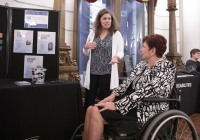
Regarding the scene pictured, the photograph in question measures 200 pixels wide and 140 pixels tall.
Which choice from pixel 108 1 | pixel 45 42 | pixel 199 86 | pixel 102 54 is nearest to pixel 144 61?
pixel 102 54

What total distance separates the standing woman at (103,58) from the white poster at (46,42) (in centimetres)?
26

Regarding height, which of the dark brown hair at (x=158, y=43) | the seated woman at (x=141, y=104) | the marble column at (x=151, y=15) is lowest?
the seated woman at (x=141, y=104)

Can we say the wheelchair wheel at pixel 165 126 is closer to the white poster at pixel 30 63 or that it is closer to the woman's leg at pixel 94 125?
the woman's leg at pixel 94 125

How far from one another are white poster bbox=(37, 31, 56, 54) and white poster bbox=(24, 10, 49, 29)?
65 mm

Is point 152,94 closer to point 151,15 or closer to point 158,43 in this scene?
point 158,43

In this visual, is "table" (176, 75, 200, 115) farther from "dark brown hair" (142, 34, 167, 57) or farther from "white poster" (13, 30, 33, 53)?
"white poster" (13, 30, 33, 53)

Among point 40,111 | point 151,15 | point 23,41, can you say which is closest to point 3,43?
point 23,41

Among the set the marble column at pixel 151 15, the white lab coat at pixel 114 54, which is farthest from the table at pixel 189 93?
the marble column at pixel 151 15

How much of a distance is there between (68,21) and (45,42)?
5.55ft

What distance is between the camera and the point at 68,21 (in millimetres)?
3512

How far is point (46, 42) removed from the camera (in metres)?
1.90

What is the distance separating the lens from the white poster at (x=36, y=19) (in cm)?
185

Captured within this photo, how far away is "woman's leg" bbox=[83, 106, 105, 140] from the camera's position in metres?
1.33

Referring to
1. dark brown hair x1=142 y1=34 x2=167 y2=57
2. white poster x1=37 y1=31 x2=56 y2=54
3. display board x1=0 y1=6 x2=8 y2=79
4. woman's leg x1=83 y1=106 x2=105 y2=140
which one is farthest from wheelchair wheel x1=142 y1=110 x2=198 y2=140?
display board x1=0 y1=6 x2=8 y2=79
